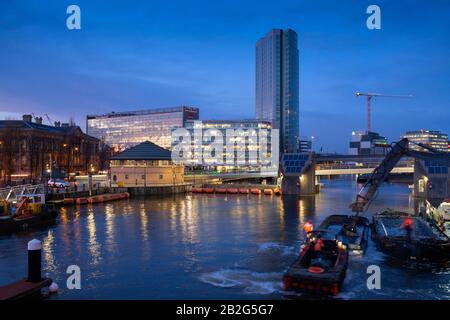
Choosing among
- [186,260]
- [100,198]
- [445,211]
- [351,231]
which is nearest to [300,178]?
[445,211]

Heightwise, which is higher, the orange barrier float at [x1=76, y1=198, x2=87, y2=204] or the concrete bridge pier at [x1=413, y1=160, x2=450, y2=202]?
the concrete bridge pier at [x1=413, y1=160, x2=450, y2=202]

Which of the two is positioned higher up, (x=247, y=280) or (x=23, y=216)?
(x=23, y=216)

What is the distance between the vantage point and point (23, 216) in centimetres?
4759

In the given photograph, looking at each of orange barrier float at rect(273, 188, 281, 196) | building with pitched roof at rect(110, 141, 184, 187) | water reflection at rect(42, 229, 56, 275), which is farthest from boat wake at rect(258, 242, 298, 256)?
building with pitched roof at rect(110, 141, 184, 187)

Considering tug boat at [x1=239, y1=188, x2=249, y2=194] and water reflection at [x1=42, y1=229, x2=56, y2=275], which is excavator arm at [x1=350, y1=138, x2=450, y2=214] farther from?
tug boat at [x1=239, y1=188, x2=249, y2=194]

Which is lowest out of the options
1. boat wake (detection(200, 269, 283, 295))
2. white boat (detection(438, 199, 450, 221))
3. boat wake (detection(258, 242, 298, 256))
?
boat wake (detection(200, 269, 283, 295))

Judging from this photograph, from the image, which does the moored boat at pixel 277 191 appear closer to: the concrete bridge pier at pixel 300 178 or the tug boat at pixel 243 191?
the concrete bridge pier at pixel 300 178

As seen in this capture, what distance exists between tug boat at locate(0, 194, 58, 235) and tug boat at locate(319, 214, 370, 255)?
35.4 meters

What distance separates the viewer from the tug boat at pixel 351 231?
118 feet

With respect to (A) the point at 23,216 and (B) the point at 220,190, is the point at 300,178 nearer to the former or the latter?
(B) the point at 220,190

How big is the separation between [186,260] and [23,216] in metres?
27.0

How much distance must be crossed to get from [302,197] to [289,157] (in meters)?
11.1

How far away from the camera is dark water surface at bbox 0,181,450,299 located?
25.0 meters

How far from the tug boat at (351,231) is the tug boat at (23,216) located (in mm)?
35430
